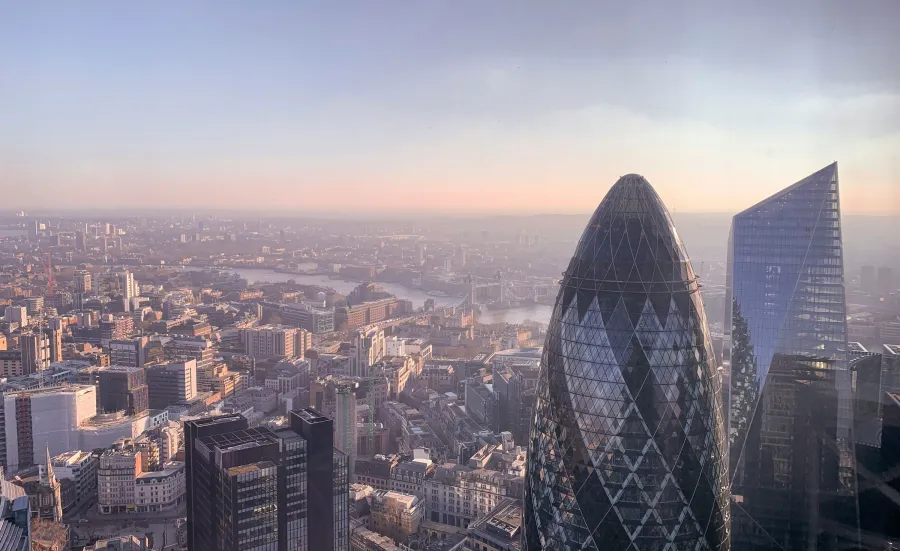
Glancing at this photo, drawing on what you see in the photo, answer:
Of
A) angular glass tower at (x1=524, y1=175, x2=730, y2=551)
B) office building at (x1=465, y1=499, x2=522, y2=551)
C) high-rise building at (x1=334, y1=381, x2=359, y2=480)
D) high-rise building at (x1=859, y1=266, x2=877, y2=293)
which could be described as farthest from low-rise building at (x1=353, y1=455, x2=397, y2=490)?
high-rise building at (x1=859, y1=266, x2=877, y2=293)

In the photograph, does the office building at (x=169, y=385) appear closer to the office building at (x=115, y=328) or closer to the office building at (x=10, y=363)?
the office building at (x=10, y=363)

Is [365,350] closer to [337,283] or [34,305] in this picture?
[337,283]

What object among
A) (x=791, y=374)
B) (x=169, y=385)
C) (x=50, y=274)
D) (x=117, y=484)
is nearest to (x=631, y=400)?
(x=791, y=374)

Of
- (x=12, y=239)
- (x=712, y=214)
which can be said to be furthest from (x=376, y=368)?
(x=712, y=214)

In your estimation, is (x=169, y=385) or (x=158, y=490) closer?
(x=158, y=490)

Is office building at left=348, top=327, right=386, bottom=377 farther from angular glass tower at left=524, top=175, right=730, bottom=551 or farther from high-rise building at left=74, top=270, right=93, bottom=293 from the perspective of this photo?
angular glass tower at left=524, top=175, right=730, bottom=551

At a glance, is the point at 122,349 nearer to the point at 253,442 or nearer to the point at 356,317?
the point at 356,317

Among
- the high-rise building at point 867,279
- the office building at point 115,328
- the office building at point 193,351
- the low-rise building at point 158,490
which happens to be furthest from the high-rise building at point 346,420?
the office building at point 115,328
